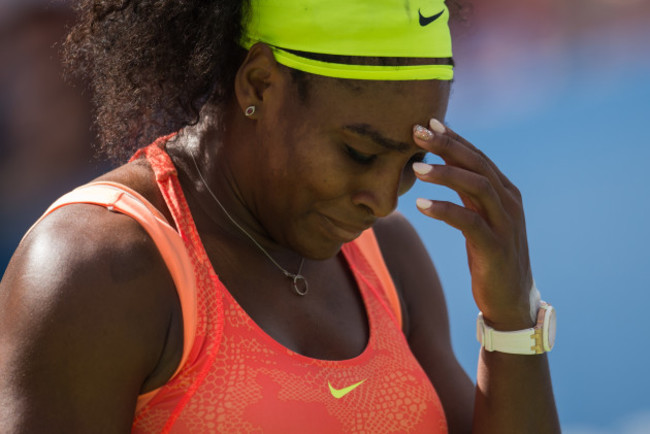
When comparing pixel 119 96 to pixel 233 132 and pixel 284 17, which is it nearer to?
pixel 233 132

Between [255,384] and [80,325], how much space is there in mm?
384

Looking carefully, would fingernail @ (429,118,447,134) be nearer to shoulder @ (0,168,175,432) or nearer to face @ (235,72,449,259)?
face @ (235,72,449,259)

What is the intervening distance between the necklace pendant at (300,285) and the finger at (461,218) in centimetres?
37

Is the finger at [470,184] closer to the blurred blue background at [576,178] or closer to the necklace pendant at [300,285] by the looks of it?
the necklace pendant at [300,285]

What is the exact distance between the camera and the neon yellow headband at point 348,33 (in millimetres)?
1758

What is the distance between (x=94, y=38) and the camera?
1.94m

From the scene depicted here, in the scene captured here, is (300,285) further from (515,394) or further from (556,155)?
(556,155)

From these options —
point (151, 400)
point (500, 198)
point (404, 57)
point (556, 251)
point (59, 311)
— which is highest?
point (404, 57)

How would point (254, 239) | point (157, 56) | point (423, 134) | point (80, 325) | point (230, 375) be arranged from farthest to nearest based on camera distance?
1. point (254, 239)
2. point (157, 56)
3. point (423, 134)
4. point (230, 375)
5. point (80, 325)

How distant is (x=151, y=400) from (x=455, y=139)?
823 millimetres

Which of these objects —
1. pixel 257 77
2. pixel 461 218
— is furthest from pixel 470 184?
pixel 257 77

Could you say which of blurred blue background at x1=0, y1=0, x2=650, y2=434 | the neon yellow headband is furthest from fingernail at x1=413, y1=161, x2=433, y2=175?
blurred blue background at x1=0, y1=0, x2=650, y2=434

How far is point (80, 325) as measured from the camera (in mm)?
1466

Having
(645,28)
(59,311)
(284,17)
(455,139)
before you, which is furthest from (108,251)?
(645,28)
